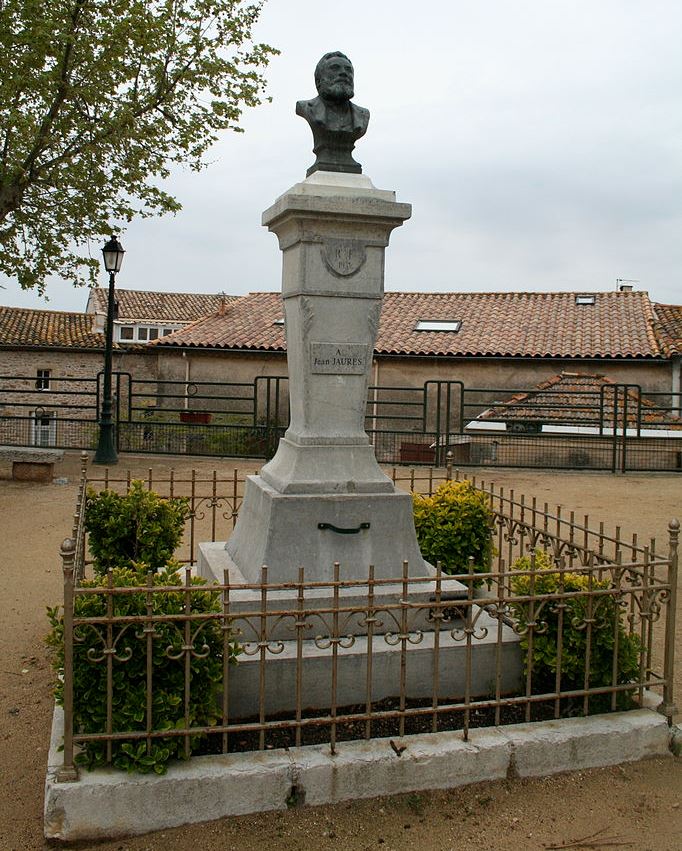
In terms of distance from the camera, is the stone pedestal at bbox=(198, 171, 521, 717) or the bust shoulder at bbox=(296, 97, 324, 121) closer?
the stone pedestal at bbox=(198, 171, 521, 717)

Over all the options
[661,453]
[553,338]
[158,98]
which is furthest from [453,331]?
[158,98]

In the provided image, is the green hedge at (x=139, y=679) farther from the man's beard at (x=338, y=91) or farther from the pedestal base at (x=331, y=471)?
the man's beard at (x=338, y=91)

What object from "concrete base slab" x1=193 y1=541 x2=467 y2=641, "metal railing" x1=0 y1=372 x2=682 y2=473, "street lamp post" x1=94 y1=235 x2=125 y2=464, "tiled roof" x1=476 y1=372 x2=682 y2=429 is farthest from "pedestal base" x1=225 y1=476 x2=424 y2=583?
"tiled roof" x1=476 y1=372 x2=682 y2=429

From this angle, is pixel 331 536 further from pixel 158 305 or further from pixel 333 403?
pixel 158 305

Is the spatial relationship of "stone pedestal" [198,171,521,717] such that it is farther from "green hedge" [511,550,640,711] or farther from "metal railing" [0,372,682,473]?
"metal railing" [0,372,682,473]

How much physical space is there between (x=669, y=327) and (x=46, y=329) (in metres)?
21.5

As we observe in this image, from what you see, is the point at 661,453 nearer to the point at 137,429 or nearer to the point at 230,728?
the point at 137,429

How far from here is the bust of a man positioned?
15.6 feet

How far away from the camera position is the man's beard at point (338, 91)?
4.74 metres

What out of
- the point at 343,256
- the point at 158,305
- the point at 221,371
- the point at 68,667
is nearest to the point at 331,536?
the point at 343,256

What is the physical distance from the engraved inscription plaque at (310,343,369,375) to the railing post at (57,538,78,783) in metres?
1.74

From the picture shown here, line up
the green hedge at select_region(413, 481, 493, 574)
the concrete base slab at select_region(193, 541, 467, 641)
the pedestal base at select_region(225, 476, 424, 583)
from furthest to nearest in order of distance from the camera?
1. the green hedge at select_region(413, 481, 493, 574)
2. the pedestal base at select_region(225, 476, 424, 583)
3. the concrete base slab at select_region(193, 541, 467, 641)

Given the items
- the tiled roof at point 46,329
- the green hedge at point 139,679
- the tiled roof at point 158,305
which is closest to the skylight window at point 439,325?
the tiled roof at point 46,329

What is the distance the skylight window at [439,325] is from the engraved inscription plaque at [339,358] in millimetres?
18501
